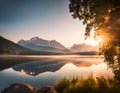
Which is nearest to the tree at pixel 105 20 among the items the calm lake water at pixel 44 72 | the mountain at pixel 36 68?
the calm lake water at pixel 44 72

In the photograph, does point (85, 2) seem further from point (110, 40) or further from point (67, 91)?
point (67, 91)

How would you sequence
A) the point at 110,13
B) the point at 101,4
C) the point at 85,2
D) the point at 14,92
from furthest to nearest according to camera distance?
the point at 85,2 → the point at 110,13 → the point at 101,4 → the point at 14,92

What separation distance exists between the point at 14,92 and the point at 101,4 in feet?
28.3

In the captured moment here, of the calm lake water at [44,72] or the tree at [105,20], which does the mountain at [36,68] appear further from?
the tree at [105,20]

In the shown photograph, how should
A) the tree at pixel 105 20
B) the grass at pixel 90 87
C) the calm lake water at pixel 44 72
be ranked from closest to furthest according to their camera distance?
the grass at pixel 90 87 < the tree at pixel 105 20 < the calm lake water at pixel 44 72

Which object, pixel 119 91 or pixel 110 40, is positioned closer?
pixel 119 91

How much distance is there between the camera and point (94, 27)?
20.8 meters

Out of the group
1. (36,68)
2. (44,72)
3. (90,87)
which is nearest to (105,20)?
(90,87)

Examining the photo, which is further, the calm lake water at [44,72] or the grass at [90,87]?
the calm lake water at [44,72]

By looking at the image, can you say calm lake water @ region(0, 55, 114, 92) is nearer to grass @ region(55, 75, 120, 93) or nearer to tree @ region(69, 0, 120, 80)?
tree @ region(69, 0, 120, 80)

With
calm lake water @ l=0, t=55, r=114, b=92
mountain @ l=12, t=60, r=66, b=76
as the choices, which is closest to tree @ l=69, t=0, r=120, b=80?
calm lake water @ l=0, t=55, r=114, b=92

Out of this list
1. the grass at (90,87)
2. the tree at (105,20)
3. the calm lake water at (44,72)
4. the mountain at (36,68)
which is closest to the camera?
the grass at (90,87)

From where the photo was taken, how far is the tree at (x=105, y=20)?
17.8 m

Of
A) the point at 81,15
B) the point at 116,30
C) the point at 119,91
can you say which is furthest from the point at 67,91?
the point at 81,15
